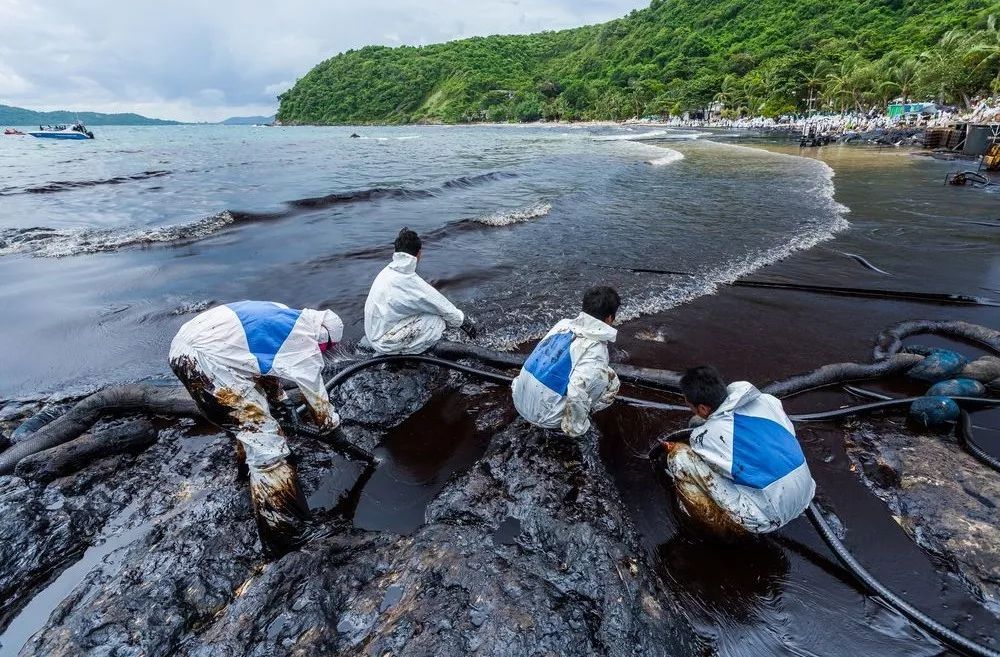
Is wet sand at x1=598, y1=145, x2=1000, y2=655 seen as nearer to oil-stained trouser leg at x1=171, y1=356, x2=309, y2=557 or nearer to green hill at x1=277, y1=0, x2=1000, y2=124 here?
oil-stained trouser leg at x1=171, y1=356, x2=309, y2=557

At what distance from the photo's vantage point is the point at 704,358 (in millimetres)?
5660

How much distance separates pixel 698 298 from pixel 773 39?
116 metres

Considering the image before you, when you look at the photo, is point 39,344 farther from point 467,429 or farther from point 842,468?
point 842,468

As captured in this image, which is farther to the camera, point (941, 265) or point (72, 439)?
point (941, 265)

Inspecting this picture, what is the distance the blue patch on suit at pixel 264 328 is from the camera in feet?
9.74

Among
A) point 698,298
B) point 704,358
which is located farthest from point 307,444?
point 698,298

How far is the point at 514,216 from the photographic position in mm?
13719

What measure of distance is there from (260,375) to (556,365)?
6.88ft

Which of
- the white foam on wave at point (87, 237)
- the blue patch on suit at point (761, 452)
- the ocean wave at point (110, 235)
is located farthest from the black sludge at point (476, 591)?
the white foam on wave at point (87, 237)

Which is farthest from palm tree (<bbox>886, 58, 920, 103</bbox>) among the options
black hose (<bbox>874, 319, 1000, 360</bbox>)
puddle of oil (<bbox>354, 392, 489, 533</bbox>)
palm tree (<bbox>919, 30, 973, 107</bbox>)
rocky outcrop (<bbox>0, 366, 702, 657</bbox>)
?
rocky outcrop (<bbox>0, 366, 702, 657</bbox>)

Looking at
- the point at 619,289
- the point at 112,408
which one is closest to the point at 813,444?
the point at 619,289

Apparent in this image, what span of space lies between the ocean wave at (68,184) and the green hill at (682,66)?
188 ft

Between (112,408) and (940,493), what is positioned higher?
(112,408)

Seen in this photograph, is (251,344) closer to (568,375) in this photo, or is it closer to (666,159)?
(568,375)
